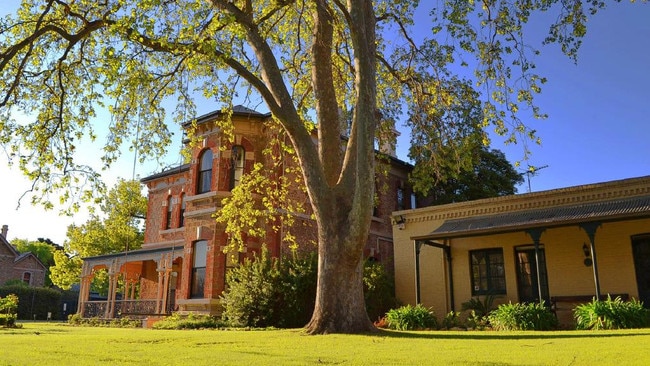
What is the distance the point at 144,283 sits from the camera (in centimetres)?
2884

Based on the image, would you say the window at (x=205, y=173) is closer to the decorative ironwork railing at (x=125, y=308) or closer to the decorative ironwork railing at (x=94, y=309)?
the decorative ironwork railing at (x=125, y=308)

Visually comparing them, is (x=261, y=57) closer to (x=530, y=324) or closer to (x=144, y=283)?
(x=530, y=324)

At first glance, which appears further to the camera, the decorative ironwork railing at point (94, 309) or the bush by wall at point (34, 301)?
the bush by wall at point (34, 301)

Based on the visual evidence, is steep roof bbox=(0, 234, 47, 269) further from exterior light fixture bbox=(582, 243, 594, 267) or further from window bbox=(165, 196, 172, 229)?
exterior light fixture bbox=(582, 243, 594, 267)

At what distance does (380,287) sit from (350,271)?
27.2 feet

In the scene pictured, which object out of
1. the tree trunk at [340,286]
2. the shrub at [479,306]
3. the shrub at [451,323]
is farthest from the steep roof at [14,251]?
the tree trunk at [340,286]

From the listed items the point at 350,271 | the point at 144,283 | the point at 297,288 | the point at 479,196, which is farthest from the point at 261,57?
the point at 144,283

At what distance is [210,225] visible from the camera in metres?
21.6

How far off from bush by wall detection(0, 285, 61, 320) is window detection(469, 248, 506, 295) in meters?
35.1

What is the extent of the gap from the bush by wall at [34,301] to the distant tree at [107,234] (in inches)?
69.0

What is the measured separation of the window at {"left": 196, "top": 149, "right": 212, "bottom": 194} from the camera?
22.5 meters

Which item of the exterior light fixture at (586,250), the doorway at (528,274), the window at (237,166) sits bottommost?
the doorway at (528,274)

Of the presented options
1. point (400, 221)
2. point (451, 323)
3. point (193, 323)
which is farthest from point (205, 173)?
point (451, 323)

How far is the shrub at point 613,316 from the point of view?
12.3m
